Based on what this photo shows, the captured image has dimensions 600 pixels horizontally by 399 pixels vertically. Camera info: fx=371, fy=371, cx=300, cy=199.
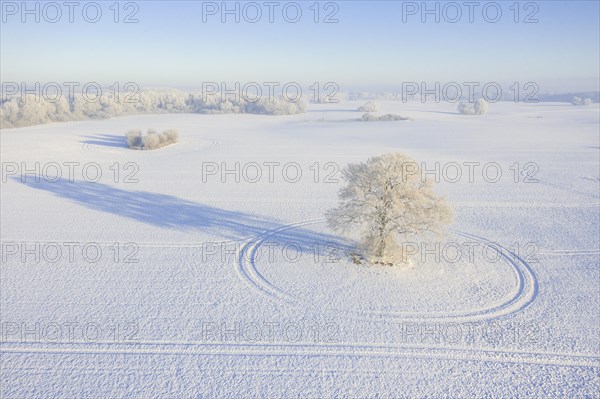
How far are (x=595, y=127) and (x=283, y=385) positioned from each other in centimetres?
10460

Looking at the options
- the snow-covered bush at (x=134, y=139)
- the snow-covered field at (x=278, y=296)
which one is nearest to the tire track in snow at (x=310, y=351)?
the snow-covered field at (x=278, y=296)

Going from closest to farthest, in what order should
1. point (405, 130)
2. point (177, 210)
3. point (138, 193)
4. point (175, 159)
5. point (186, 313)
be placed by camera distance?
point (186, 313) < point (177, 210) < point (138, 193) < point (175, 159) < point (405, 130)

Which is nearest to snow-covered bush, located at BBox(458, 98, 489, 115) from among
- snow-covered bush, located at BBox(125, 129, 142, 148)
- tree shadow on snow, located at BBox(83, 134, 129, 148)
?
snow-covered bush, located at BBox(125, 129, 142, 148)

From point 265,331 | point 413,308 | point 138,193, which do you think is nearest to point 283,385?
point 265,331

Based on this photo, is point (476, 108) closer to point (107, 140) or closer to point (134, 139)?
point (134, 139)

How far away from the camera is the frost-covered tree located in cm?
2020

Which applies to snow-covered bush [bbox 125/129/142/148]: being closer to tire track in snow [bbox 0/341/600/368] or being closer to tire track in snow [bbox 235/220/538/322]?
tire track in snow [bbox 235/220/538/322]

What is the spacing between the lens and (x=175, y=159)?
5091 centimetres

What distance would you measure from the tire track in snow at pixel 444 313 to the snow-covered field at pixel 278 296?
10 cm

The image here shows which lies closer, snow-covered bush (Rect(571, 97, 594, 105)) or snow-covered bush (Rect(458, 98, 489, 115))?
snow-covered bush (Rect(458, 98, 489, 115))

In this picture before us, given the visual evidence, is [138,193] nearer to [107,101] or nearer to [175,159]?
[175,159]

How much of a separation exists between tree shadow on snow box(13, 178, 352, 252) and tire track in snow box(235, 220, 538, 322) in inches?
73.8

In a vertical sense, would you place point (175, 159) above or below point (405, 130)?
below

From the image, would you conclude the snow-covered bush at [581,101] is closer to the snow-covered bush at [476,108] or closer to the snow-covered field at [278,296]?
the snow-covered bush at [476,108]
